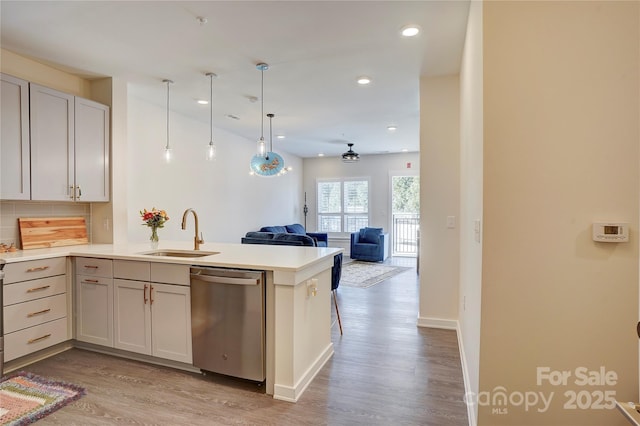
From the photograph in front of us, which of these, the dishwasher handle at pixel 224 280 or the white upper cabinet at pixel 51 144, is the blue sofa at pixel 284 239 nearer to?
the dishwasher handle at pixel 224 280

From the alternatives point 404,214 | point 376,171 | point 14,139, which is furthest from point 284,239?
point 404,214

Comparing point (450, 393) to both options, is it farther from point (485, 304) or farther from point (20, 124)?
point (20, 124)

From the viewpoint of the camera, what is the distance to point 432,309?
3.73 metres

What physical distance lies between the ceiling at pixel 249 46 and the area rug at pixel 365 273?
9.73 ft

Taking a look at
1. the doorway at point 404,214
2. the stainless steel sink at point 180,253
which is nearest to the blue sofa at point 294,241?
the stainless steel sink at point 180,253

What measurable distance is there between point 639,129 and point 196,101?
4369mm

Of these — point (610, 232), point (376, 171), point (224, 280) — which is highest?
Result: point (376, 171)

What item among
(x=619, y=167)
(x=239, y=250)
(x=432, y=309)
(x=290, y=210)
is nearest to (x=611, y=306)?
(x=619, y=167)

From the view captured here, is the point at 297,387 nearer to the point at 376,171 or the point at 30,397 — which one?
the point at 30,397

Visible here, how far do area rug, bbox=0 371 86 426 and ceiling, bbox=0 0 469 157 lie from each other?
8.87 ft

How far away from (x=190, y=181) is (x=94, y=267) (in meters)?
2.47

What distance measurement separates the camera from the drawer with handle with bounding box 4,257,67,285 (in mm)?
2621

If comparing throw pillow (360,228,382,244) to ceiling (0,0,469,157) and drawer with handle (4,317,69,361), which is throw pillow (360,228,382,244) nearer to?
ceiling (0,0,469,157)

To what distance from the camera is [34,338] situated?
279 centimetres
